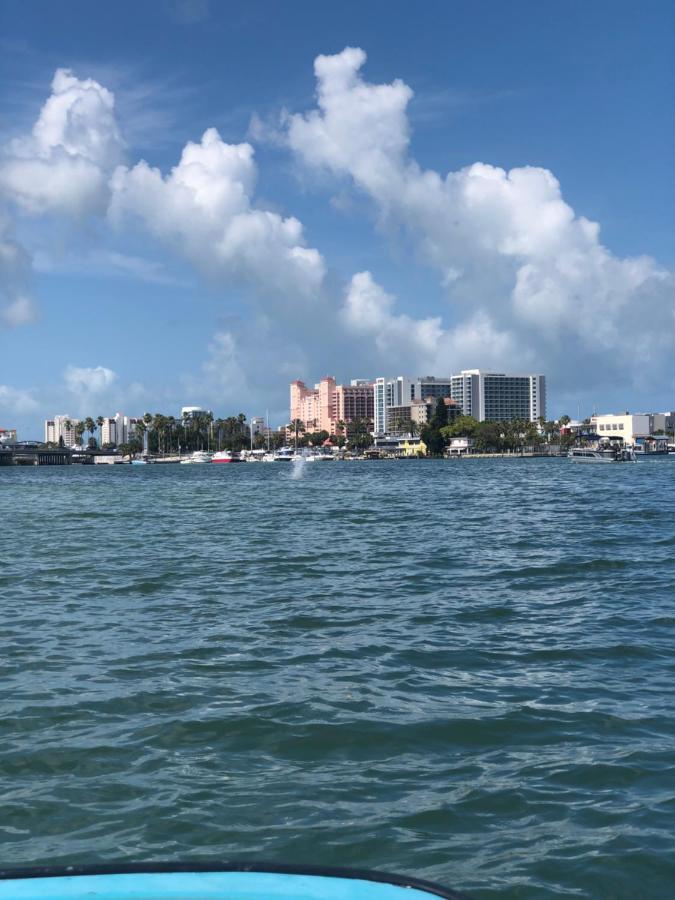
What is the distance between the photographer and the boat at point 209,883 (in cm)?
392

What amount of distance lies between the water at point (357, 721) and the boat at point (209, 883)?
2317mm

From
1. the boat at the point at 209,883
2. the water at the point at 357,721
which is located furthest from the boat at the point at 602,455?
the boat at the point at 209,883

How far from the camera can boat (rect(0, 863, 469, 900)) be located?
3918 mm

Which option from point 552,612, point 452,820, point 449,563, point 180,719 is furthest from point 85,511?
point 452,820

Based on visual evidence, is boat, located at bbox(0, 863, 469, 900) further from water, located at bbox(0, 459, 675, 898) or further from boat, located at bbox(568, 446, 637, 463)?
boat, located at bbox(568, 446, 637, 463)

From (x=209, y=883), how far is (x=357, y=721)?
549 centimetres

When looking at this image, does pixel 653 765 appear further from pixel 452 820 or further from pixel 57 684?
pixel 57 684

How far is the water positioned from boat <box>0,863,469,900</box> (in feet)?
7.60

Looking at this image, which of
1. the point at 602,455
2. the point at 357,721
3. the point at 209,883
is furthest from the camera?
the point at 602,455

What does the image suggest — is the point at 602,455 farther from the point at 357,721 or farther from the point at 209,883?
the point at 209,883

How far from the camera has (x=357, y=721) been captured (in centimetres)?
941

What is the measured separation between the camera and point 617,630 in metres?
13.8

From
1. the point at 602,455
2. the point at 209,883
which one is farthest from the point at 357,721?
the point at 602,455

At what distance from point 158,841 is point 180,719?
2.97 m
